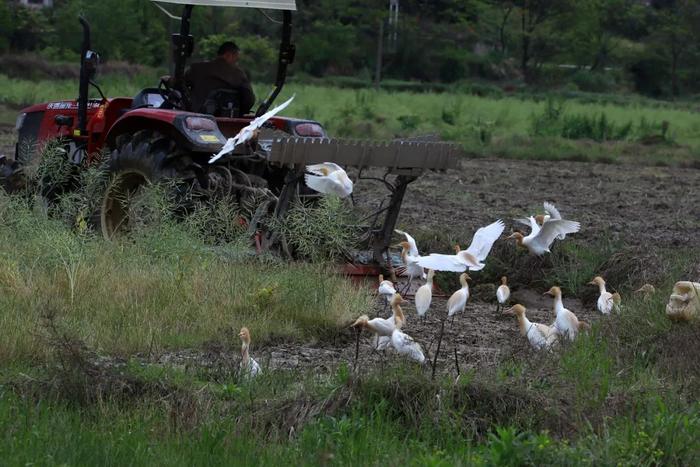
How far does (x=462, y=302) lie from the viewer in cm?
779

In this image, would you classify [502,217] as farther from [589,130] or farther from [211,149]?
[589,130]

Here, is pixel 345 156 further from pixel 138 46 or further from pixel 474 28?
pixel 474 28

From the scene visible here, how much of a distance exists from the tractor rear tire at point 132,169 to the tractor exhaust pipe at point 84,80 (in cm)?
61

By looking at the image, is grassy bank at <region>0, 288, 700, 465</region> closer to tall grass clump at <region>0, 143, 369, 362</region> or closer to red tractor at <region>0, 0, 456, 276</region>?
tall grass clump at <region>0, 143, 369, 362</region>

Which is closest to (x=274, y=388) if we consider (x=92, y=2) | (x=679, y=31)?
(x=92, y=2)

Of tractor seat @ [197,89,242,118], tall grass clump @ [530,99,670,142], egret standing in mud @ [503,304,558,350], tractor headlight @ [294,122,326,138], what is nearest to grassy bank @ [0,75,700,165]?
tall grass clump @ [530,99,670,142]

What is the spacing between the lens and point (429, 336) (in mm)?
7711

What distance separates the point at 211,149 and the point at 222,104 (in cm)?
113

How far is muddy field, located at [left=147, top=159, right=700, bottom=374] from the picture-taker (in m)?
6.81

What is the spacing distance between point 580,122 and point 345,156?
64.2ft

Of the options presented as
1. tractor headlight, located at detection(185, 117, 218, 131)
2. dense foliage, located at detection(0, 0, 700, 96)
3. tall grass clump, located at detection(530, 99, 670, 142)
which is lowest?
dense foliage, located at detection(0, 0, 700, 96)

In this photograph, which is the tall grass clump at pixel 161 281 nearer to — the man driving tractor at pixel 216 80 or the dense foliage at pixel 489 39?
the man driving tractor at pixel 216 80

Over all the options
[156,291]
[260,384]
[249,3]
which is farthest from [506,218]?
Answer: [260,384]

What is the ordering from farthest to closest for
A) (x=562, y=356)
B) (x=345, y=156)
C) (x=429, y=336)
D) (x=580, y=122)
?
1. (x=580, y=122)
2. (x=345, y=156)
3. (x=429, y=336)
4. (x=562, y=356)
